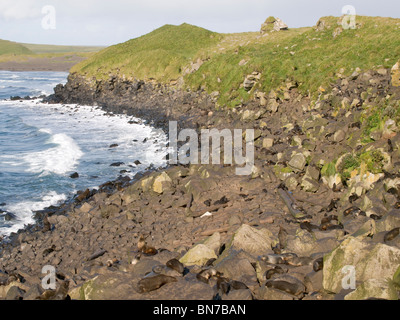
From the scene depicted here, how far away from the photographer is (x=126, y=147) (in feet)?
103

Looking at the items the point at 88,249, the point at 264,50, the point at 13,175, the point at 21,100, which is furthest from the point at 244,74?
the point at 21,100

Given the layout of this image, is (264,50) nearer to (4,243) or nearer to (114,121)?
(114,121)

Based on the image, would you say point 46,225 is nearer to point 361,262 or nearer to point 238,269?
point 238,269

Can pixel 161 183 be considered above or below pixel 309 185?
below

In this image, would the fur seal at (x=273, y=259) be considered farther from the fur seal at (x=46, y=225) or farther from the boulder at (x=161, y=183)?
the fur seal at (x=46, y=225)

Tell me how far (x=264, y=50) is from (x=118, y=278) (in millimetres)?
35723

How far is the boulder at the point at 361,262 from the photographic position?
7480mm

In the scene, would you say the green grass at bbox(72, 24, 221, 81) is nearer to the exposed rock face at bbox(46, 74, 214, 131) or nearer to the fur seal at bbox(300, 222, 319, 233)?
the exposed rock face at bbox(46, 74, 214, 131)

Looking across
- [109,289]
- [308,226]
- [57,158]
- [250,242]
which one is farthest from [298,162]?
[57,158]

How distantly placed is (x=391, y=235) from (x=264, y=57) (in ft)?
99.2

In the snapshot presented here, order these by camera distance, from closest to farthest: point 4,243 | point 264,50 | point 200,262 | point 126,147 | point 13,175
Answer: point 200,262, point 4,243, point 13,175, point 126,147, point 264,50

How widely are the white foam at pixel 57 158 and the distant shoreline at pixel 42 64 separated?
3861 inches

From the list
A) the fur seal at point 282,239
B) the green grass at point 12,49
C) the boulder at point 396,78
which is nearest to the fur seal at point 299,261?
the fur seal at point 282,239

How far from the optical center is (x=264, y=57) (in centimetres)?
3638
